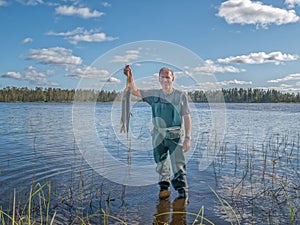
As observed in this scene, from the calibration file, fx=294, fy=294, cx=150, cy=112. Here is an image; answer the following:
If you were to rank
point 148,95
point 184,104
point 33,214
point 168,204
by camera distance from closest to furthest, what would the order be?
point 33,214, point 184,104, point 168,204, point 148,95

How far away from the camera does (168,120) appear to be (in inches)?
219

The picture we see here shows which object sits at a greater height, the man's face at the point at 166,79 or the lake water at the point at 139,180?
the man's face at the point at 166,79

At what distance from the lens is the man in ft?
18.2

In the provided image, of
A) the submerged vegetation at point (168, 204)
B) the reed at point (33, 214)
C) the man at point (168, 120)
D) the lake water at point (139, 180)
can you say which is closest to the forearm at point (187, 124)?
the man at point (168, 120)

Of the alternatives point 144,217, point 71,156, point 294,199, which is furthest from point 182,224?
point 71,156

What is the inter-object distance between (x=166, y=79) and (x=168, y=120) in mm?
772

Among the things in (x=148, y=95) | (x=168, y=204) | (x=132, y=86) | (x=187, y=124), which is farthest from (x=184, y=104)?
(x=168, y=204)

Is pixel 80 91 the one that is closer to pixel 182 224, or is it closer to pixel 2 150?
pixel 182 224

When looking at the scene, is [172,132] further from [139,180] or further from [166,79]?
[139,180]

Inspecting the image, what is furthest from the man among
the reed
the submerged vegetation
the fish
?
the reed

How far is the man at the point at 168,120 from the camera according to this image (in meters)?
5.54

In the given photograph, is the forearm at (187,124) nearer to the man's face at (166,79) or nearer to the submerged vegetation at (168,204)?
the man's face at (166,79)

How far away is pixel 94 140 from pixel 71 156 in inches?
145

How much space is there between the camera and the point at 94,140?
1397 centimetres
